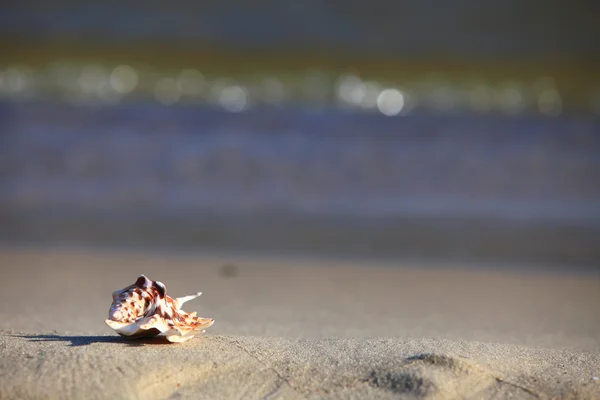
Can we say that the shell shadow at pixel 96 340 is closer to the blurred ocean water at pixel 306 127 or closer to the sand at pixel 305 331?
the sand at pixel 305 331

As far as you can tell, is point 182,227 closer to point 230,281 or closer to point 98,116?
point 230,281

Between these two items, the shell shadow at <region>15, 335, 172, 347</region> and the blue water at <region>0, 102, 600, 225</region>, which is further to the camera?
the blue water at <region>0, 102, 600, 225</region>

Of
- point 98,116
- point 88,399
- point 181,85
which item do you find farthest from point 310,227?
point 181,85

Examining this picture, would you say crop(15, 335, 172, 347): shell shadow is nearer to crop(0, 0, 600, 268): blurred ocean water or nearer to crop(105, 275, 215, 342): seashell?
crop(105, 275, 215, 342): seashell

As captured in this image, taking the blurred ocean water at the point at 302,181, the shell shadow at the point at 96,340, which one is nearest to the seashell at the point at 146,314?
the shell shadow at the point at 96,340

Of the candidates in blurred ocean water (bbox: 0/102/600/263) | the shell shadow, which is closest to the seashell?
the shell shadow

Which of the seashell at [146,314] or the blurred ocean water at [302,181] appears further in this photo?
the blurred ocean water at [302,181]
